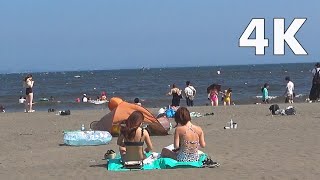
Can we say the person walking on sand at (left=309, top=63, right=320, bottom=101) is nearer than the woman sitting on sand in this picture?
No

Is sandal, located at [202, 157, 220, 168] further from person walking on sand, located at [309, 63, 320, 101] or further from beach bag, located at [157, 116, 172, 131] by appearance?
person walking on sand, located at [309, 63, 320, 101]

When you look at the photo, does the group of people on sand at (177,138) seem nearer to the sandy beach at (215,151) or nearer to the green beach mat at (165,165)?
the green beach mat at (165,165)

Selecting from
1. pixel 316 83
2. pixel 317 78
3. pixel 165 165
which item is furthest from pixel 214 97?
pixel 165 165

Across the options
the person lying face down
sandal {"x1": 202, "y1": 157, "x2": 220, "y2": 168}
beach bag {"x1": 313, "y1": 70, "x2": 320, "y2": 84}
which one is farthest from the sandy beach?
beach bag {"x1": 313, "y1": 70, "x2": 320, "y2": 84}

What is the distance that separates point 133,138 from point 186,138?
87 centimetres

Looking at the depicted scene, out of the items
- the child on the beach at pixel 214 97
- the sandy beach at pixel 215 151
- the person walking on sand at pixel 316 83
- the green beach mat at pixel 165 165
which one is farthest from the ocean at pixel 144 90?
the green beach mat at pixel 165 165

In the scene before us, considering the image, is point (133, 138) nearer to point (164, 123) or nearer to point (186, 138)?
point (186, 138)

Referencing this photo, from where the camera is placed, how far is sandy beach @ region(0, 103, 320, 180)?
9.76 meters

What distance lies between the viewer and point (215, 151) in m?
12.2

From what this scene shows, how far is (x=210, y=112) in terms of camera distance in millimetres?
23062

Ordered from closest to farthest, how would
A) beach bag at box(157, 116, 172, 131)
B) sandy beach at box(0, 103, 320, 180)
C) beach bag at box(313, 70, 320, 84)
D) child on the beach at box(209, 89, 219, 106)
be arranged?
sandy beach at box(0, 103, 320, 180) → beach bag at box(157, 116, 172, 131) → beach bag at box(313, 70, 320, 84) → child on the beach at box(209, 89, 219, 106)

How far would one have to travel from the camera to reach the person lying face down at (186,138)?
9.98 m

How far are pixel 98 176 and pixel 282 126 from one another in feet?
27.1

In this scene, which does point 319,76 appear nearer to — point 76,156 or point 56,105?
point 76,156
